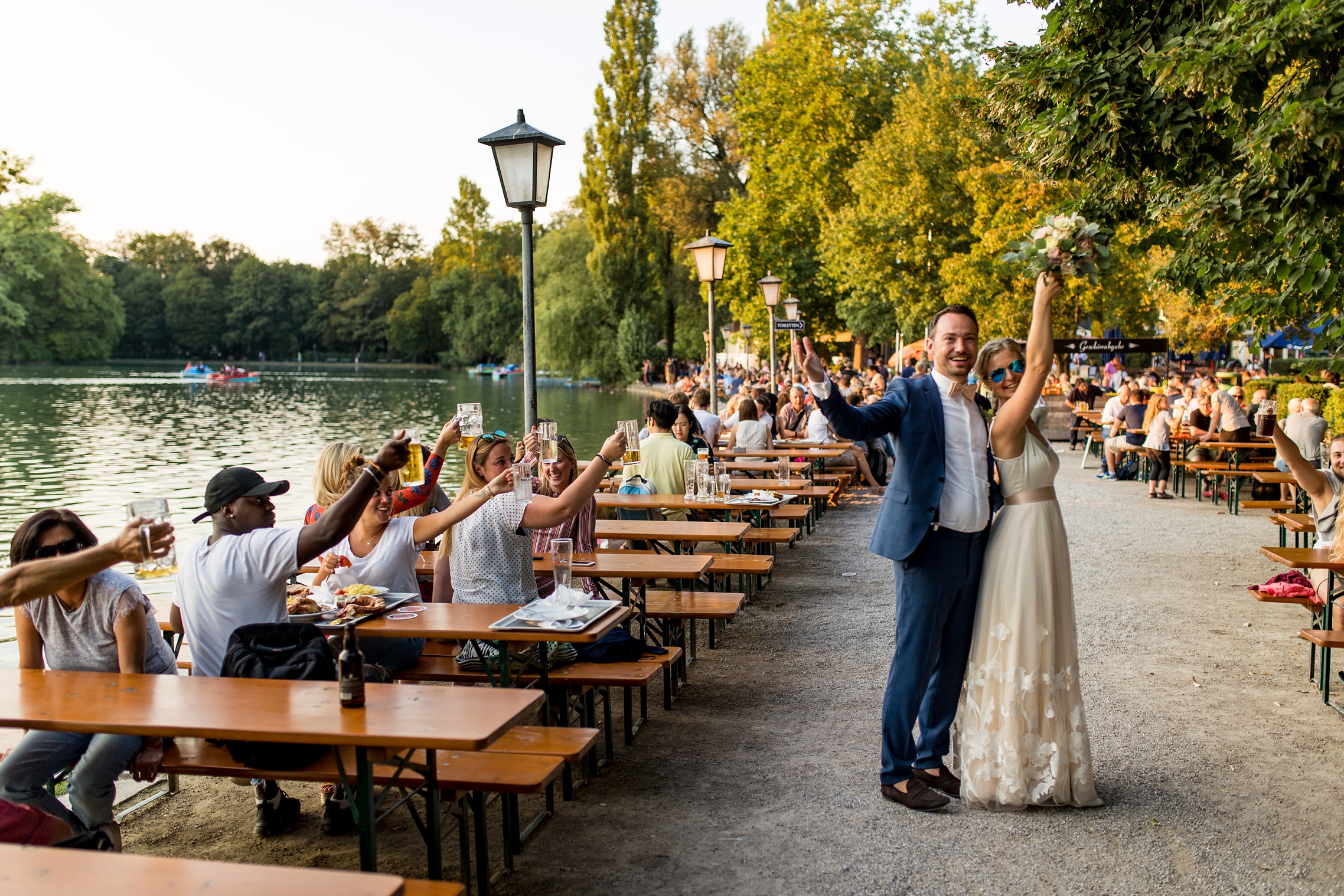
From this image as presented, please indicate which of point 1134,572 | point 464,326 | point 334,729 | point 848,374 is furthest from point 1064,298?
point 464,326

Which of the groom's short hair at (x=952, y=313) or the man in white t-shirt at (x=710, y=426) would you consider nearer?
the groom's short hair at (x=952, y=313)

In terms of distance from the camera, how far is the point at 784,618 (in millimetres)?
7305

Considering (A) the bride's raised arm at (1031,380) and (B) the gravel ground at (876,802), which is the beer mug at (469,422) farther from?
(A) the bride's raised arm at (1031,380)

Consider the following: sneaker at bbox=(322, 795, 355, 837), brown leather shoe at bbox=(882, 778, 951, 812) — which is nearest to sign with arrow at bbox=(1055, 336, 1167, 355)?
brown leather shoe at bbox=(882, 778, 951, 812)

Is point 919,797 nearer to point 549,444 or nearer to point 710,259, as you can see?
point 549,444

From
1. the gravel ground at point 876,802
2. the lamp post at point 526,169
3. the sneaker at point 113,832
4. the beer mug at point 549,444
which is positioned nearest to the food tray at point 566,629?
the gravel ground at point 876,802

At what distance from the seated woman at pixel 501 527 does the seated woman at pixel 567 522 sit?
Answer: 922 mm

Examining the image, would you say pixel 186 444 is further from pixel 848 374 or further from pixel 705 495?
pixel 705 495

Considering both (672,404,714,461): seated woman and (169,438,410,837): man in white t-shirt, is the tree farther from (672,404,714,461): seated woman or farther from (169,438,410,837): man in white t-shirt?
(169,438,410,837): man in white t-shirt

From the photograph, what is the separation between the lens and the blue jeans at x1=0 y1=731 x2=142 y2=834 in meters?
3.40

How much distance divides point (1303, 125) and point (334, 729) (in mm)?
5834

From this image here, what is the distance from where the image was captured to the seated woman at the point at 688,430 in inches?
381

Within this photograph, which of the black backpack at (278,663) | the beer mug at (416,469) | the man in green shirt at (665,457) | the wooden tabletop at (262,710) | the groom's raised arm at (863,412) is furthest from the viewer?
the man in green shirt at (665,457)

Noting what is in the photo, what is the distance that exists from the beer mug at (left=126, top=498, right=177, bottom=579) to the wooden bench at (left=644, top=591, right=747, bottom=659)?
2.85 metres
